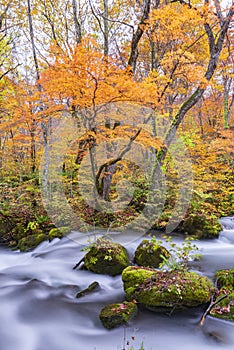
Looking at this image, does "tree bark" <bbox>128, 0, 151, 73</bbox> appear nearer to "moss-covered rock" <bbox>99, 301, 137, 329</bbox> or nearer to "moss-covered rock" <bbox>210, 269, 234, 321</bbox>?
"moss-covered rock" <bbox>210, 269, 234, 321</bbox>

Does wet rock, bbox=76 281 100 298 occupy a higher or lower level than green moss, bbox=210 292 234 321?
lower

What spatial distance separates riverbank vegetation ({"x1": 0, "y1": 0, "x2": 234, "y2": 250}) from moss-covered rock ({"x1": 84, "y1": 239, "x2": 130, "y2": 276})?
1218 mm

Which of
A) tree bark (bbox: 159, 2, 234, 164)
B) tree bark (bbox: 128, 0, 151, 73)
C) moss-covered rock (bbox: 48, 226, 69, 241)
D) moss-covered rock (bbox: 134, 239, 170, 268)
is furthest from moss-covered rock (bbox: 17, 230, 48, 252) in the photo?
tree bark (bbox: 128, 0, 151, 73)

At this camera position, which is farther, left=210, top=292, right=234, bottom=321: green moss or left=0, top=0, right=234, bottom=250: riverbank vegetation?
left=0, top=0, right=234, bottom=250: riverbank vegetation

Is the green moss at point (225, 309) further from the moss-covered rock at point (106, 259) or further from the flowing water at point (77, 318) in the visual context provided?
the moss-covered rock at point (106, 259)

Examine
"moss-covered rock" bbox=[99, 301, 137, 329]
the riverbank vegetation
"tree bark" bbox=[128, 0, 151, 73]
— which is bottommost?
"moss-covered rock" bbox=[99, 301, 137, 329]

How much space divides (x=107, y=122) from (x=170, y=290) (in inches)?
218

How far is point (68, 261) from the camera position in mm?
6523

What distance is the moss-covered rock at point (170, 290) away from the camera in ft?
12.8

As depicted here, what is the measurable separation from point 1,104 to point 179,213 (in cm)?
748

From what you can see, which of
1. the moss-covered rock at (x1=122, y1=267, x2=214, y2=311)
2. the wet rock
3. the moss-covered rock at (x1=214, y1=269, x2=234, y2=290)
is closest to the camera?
the moss-covered rock at (x1=122, y1=267, x2=214, y2=311)

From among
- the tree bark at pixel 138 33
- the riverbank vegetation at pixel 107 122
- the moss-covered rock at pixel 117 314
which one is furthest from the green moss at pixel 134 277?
the tree bark at pixel 138 33

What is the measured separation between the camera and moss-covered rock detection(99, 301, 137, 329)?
3.72 metres

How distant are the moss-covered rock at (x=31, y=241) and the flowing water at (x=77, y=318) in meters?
0.78
